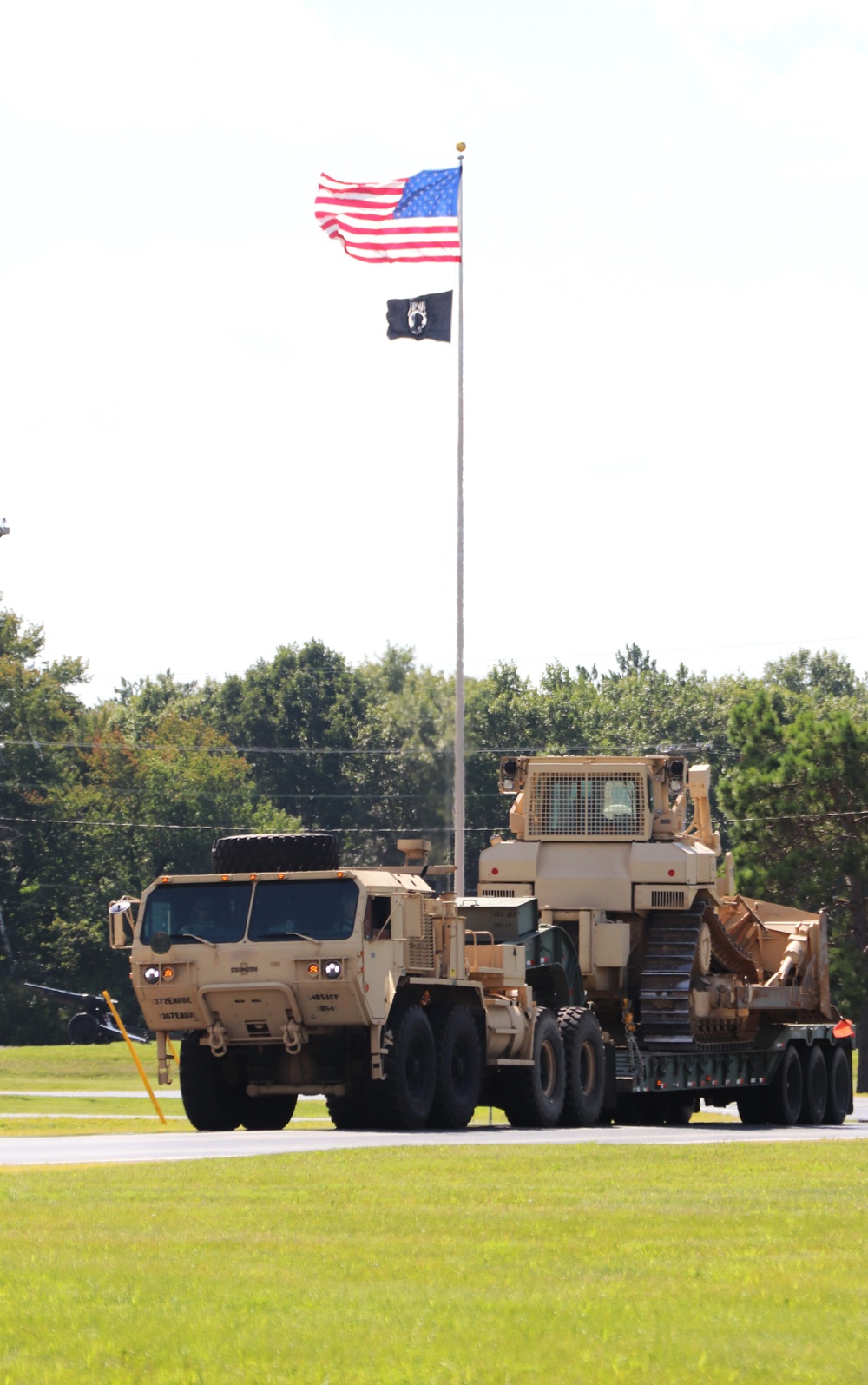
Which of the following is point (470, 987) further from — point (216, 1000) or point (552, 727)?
point (552, 727)

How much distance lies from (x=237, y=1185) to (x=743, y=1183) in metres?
3.47

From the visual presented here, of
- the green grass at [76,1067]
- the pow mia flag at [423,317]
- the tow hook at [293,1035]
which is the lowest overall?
the green grass at [76,1067]

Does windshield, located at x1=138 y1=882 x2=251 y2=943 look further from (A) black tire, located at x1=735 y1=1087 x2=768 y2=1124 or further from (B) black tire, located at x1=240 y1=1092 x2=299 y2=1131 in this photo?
(A) black tire, located at x1=735 y1=1087 x2=768 y2=1124

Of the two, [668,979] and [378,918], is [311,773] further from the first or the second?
[378,918]

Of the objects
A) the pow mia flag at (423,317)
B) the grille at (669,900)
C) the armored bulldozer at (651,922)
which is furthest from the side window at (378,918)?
the pow mia flag at (423,317)

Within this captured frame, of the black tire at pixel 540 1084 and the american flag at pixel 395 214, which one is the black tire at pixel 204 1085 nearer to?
the black tire at pixel 540 1084

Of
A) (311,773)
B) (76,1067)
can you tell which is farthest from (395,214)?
(311,773)

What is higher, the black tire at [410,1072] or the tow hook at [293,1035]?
the tow hook at [293,1035]

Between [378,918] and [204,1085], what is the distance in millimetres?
2947

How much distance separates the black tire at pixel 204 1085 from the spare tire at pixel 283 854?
191cm

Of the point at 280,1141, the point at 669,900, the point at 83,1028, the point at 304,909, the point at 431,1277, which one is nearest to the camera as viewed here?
the point at 431,1277

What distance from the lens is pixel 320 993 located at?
22.1m

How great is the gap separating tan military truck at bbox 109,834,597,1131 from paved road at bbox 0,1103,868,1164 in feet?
1.56

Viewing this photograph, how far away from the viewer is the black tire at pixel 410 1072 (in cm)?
2238
